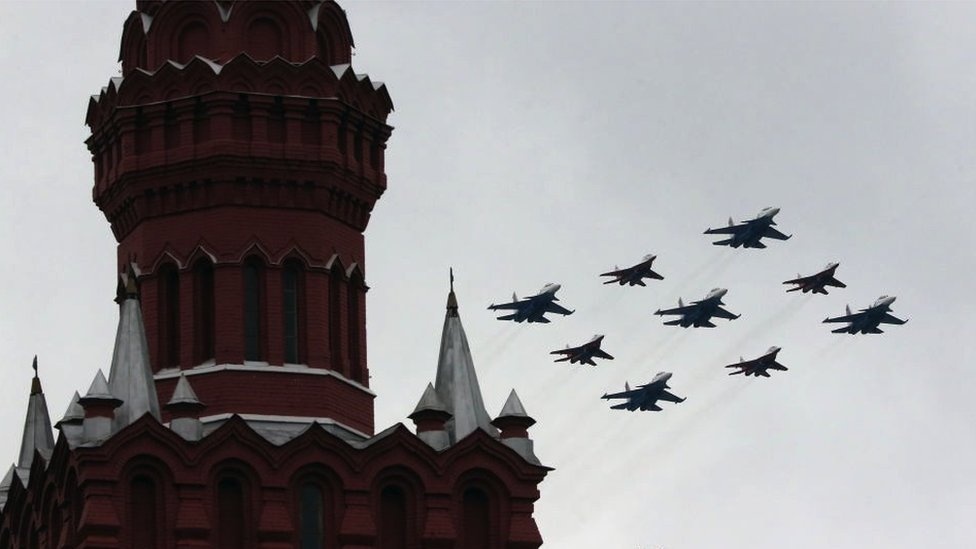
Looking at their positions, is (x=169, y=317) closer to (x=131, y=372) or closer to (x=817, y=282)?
(x=131, y=372)

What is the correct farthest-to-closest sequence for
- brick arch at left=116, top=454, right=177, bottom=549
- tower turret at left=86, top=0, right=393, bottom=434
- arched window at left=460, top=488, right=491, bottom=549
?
tower turret at left=86, top=0, right=393, bottom=434
arched window at left=460, top=488, right=491, bottom=549
brick arch at left=116, top=454, right=177, bottom=549

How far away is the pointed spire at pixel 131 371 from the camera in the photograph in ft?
247

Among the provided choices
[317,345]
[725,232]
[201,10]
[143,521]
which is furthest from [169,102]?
[725,232]

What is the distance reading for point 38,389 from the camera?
8238 cm

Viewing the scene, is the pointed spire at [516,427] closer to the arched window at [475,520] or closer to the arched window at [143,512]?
the arched window at [475,520]

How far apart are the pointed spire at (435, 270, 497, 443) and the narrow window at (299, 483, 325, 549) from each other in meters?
4.23

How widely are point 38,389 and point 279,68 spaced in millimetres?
11802

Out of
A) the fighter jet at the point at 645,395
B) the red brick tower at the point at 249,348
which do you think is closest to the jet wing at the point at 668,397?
the fighter jet at the point at 645,395

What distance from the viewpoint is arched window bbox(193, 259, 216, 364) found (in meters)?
79.1

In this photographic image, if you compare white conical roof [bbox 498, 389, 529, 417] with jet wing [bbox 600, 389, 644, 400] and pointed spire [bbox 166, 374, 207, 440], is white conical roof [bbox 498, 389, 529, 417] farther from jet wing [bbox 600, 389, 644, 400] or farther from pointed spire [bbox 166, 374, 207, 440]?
jet wing [bbox 600, 389, 644, 400]

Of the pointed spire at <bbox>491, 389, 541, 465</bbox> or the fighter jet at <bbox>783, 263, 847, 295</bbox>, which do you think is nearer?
the pointed spire at <bbox>491, 389, 541, 465</bbox>

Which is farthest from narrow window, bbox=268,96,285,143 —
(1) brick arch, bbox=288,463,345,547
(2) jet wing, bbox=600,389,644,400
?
(2) jet wing, bbox=600,389,644,400

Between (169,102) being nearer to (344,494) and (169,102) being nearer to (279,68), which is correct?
(279,68)

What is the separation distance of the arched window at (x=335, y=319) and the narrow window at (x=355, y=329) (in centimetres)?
52
